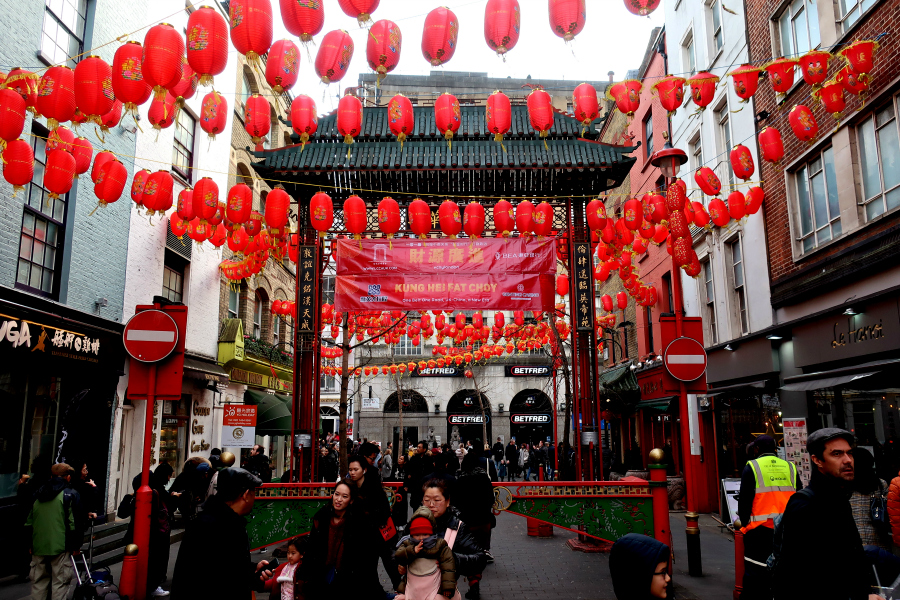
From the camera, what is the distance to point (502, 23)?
7.53 metres

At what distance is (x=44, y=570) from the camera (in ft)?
26.2

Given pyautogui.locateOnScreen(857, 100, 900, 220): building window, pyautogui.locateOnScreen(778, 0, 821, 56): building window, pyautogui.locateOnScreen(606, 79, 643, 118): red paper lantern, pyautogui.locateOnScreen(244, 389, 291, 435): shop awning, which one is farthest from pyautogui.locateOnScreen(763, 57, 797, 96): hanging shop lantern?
pyautogui.locateOnScreen(244, 389, 291, 435): shop awning

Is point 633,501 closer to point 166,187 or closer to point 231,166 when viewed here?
point 166,187

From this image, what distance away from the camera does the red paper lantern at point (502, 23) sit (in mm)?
7509

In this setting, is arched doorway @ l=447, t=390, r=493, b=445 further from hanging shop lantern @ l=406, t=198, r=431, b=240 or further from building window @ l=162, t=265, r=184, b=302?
hanging shop lantern @ l=406, t=198, r=431, b=240

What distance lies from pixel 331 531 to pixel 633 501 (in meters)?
5.17

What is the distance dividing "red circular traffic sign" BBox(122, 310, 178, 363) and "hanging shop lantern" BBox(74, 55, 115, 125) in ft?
8.33

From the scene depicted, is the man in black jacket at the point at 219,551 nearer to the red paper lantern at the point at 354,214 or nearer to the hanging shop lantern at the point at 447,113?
the hanging shop lantern at the point at 447,113

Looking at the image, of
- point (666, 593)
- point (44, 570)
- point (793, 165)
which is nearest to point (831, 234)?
point (793, 165)

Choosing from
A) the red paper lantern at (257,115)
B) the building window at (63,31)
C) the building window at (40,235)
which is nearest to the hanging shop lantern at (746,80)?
the red paper lantern at (257,115)

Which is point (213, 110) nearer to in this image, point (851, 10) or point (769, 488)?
point (769, 488)

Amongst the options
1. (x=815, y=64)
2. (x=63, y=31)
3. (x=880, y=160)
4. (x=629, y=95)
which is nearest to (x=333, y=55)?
(x=629, y=95)

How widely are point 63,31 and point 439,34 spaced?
900cm

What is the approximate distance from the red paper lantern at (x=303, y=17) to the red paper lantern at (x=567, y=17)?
2.66 m
